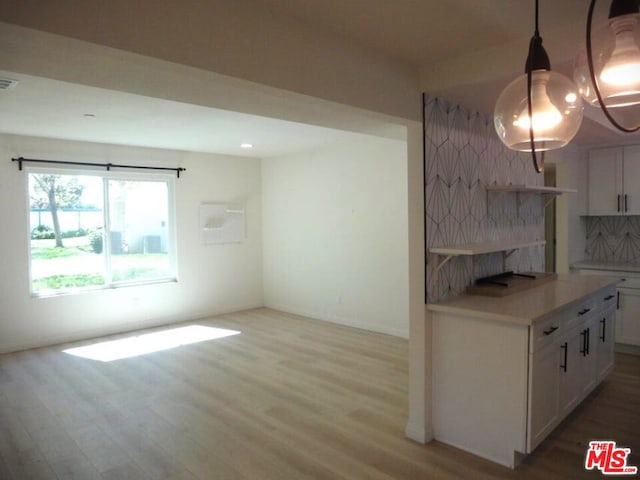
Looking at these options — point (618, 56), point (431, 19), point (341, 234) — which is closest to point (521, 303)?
point (431, 19)

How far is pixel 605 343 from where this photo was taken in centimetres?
369

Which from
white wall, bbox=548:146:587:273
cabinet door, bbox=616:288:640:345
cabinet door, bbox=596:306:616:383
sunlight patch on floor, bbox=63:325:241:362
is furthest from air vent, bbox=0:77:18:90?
cabinet door, bbox=616:288:640:345

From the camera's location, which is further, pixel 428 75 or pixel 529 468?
pixel 428 75

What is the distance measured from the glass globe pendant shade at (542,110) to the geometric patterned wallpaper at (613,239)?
4670 mm

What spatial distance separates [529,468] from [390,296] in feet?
10.4

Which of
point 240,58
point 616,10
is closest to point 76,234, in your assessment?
point 240,58

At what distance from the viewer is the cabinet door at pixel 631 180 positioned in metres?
4.93

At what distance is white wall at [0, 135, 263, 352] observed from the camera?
526 centimetres

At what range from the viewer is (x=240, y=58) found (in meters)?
1.91

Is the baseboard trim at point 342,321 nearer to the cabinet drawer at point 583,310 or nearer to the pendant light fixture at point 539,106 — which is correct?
the cabinet drawer at point 583,310

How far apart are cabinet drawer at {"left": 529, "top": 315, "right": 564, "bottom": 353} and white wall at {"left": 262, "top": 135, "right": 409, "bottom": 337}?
270 cm

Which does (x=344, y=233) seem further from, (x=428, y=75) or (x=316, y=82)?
(x=316, y=82)

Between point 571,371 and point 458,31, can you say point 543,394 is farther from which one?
point 458,31

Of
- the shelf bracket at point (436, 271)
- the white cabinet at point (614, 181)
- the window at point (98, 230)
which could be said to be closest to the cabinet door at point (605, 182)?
the white cabinet at point (614, 181)
